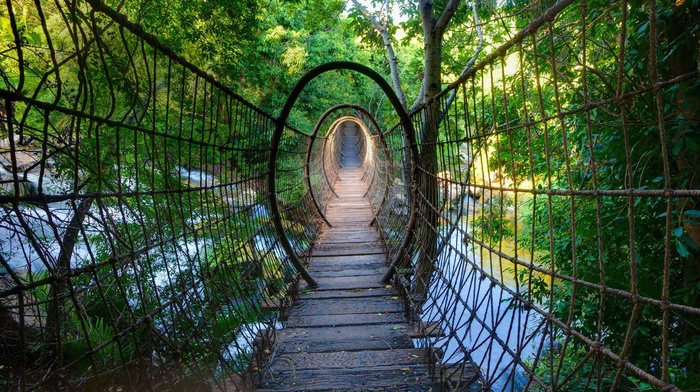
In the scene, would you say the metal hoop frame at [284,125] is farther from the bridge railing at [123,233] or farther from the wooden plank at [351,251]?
the wooden plank at [351,251]

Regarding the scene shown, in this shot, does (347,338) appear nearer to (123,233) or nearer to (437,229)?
(437,229)

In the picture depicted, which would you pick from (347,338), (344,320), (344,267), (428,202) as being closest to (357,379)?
(347,338)

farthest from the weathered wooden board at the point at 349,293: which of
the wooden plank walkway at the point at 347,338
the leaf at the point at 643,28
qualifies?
the leaf at the point at 643,28

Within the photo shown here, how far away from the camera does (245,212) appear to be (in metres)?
1.91

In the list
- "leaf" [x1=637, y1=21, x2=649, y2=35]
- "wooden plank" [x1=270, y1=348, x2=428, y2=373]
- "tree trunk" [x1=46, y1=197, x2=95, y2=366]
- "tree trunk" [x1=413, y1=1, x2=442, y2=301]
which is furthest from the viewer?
"tree trunk" [x1=413, y1=1, x2=442, y2=301]

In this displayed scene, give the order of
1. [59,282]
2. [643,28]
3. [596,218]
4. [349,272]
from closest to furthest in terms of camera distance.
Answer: [59,282] → [596,218] → [643,28] → [349,272]

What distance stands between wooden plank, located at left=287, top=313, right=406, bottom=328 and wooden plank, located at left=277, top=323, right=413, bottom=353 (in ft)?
0.13

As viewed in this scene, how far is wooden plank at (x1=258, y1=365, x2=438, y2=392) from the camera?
1646mm

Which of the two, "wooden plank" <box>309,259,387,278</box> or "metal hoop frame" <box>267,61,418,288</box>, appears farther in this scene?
"wooden plank" <box>309,259,387,278</box>

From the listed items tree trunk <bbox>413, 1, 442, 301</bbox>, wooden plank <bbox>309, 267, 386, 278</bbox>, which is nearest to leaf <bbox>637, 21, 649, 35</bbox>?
tree trunk <bbox>413, 1, 442, 301</bbox>

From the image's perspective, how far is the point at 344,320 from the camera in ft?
7.73

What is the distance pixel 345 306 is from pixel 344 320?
0.21 m

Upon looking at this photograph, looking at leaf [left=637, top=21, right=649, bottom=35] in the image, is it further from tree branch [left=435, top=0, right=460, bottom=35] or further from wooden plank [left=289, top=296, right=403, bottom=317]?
wooden plank [left=289, top=296, right=403, bottom=317]

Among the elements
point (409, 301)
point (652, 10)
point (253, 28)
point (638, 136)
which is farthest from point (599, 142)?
point (253, 28)
